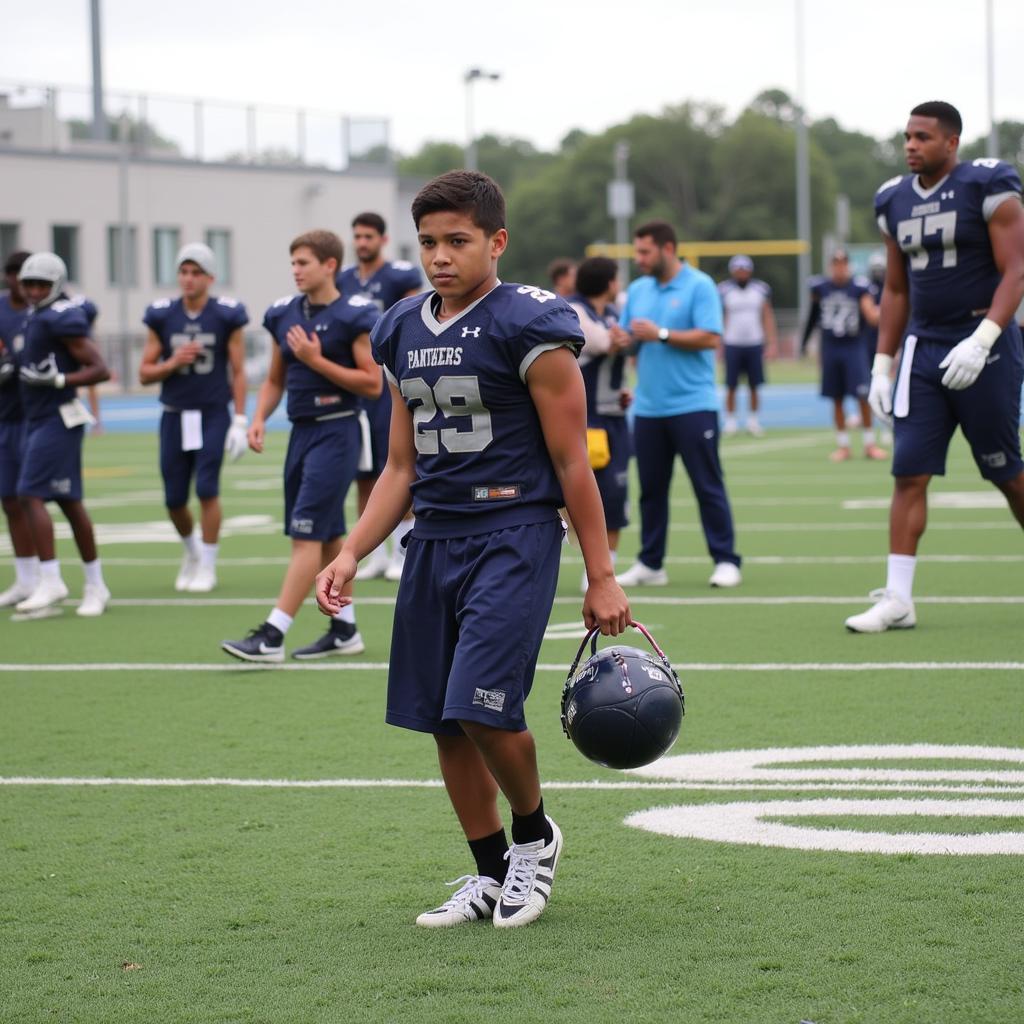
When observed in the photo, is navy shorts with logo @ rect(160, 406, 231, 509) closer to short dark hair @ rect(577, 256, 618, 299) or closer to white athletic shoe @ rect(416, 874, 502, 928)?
short dark hair @ rect(577, 256, 618, 299)

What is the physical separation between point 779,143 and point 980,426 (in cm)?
9045

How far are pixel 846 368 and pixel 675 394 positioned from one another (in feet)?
29.4

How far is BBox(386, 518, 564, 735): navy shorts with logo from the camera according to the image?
4.12m

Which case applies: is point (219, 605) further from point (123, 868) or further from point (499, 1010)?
point (499, 1010)

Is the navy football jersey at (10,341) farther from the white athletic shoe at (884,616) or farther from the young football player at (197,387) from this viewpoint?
A: the white athletic shoe at (884,616)

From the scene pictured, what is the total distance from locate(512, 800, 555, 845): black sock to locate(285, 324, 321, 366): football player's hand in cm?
418

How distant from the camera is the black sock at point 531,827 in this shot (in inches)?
171

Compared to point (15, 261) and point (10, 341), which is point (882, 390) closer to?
point (10, 341)

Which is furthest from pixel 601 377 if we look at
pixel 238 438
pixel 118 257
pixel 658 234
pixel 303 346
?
pixel 118 257

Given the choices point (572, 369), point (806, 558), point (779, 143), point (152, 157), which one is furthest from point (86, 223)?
point (779, 143)

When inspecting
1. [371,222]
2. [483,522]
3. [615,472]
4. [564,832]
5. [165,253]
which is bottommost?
[564,832]

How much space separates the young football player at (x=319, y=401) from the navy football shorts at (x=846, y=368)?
36.2 ft

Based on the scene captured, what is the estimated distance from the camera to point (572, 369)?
4.22 metres

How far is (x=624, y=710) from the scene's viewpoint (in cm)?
413
